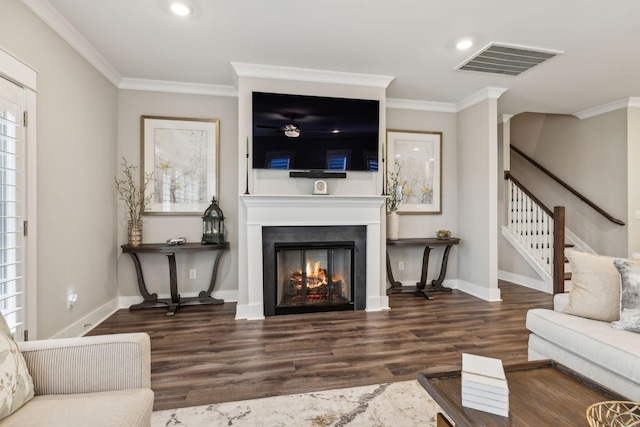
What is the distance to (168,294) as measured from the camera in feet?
13.1

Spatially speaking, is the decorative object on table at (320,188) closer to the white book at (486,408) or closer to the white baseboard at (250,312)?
the white baseboard at (250,312)

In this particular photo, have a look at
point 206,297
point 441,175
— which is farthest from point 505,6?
point 206,297

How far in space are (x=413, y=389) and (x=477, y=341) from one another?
3.74 ft

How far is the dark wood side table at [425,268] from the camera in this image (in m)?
4.24

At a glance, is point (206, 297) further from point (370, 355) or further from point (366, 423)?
point (366, 423)

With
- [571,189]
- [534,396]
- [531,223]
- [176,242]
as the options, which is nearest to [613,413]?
[534,396]

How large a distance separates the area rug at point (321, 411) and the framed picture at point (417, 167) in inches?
120

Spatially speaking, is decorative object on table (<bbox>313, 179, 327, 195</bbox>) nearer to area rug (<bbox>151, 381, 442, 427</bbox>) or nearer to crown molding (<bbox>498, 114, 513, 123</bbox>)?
area rug (<bbox>151, 381, 442, 427</bbox>)

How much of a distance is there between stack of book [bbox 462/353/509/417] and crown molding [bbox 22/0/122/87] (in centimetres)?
354

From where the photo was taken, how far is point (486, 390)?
3.76ft

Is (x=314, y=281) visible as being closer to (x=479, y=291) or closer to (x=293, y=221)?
(x=293, y=221)

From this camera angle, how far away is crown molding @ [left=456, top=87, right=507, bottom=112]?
162 inches

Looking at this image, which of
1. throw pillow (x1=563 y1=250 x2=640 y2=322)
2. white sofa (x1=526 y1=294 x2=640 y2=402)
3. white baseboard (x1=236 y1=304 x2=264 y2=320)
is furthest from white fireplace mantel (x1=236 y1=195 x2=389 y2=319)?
throw pillow (x1=563 y1=250 x2=640 y2=322)

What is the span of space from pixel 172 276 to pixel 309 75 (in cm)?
275
